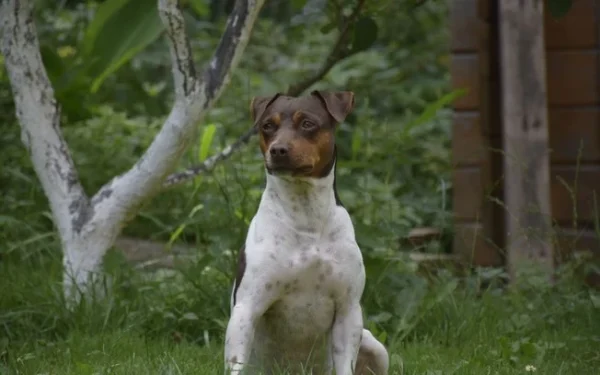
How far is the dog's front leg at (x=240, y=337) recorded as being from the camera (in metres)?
3.29

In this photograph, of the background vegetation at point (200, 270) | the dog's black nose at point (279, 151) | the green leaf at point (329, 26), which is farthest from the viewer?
the green leaf at point (329, 26)

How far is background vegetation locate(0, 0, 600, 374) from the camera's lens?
4055 millimetres

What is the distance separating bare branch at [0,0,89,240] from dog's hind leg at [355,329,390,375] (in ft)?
4.70

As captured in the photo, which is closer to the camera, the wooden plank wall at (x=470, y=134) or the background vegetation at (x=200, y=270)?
the background vegetation at (x=200, y=270)

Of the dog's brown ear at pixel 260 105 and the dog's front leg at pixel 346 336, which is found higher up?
the dog's brown ear at pixel 260 105

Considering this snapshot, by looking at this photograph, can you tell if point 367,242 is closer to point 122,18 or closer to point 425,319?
point 425,319

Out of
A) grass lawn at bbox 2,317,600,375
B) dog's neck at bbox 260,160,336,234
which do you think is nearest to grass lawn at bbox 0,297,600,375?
grass lawn at bbox 2,317,600,375

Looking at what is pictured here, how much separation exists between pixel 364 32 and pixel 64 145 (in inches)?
52.4

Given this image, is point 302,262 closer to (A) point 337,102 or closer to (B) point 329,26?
(A) point 337,102

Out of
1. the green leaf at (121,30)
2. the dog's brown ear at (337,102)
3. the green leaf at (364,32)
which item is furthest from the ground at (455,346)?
the green leaf at (121,30)

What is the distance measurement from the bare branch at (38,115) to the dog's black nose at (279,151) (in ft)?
4.86

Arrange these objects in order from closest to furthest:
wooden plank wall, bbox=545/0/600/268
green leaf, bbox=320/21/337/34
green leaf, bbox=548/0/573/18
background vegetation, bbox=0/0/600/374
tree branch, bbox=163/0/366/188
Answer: background vegetation, bbox=0/0/600/374
green leaf, bbox=548/0/573/18
tree branch, bbox=163/0/366/188
green leaf, bbox=320/21/337/34
wooden plank wall, bbox=545/0/600/268

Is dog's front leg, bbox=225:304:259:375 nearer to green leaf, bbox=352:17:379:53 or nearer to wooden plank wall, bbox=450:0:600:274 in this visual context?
green leaf, bbox=352:17:379:53

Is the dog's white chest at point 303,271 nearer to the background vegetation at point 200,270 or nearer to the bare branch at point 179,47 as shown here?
the background vegetation at point 200,270
